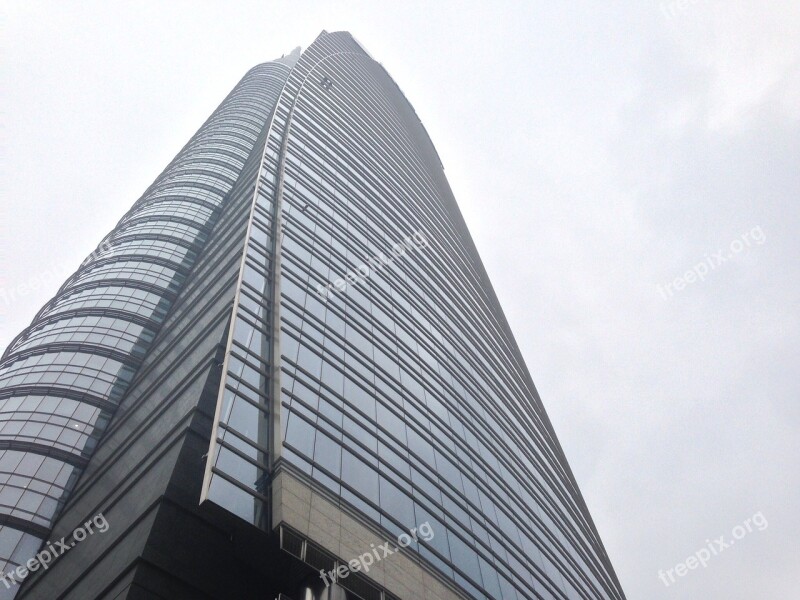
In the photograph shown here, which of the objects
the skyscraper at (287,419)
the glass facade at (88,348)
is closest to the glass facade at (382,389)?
the skyscraper at (287,419)

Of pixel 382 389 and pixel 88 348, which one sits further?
pixel 88 348

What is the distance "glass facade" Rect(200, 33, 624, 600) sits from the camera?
19.4 metres

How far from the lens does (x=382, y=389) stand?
28094mm

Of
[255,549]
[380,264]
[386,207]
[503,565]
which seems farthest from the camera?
[386,207]

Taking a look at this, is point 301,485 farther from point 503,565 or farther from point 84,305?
point 84,305

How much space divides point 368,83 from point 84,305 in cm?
6992

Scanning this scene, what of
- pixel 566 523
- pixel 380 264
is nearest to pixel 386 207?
pixel 380 264

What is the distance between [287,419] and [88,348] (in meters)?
26.2

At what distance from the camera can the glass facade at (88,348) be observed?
2864 cm

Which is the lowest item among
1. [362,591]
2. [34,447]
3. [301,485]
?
[362,591]

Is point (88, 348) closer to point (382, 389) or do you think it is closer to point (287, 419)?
point (382, 389)

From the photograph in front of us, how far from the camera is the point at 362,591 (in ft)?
53.6

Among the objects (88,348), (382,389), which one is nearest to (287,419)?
(382,389)

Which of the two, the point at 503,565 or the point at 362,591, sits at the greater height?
the point at 503,565
